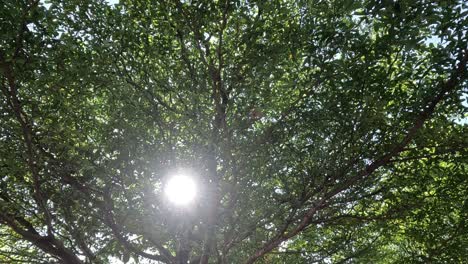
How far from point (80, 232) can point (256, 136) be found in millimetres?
4286

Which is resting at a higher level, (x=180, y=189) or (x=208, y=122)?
(x=208, y=122)

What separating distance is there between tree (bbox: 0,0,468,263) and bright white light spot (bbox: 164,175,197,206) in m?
0.23

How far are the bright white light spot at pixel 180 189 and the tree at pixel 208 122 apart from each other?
0.23m

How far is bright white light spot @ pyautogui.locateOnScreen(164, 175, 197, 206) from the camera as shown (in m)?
7.14

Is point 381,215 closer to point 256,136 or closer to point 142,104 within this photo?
point 256,136

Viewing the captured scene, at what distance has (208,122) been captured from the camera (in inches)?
274

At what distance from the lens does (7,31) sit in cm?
495

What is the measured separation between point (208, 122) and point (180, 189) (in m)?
1.58

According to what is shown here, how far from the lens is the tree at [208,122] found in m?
5.71

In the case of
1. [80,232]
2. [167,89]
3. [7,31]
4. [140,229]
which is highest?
[167,89]

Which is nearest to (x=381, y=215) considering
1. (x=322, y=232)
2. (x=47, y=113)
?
(x=322, y=232)

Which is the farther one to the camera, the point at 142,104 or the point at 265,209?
the point at 265,209

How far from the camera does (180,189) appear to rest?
7.16 meters

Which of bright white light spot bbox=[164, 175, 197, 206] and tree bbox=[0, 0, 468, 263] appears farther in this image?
bright white light spot bbox=[164, 175, 197, 206]
